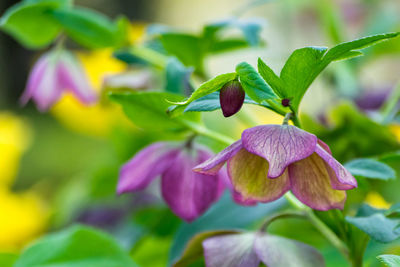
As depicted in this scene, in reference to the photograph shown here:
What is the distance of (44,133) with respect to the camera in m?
1.92

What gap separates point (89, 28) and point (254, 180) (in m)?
0.25

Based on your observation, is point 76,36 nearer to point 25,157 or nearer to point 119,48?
point 119,48

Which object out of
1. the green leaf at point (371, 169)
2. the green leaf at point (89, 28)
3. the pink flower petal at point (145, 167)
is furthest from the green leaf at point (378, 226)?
the green leaf at point (89, 28)

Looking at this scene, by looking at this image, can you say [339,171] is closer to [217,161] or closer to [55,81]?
[217,161]

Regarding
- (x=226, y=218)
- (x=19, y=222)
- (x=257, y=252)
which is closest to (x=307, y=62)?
(x=257, y=252)

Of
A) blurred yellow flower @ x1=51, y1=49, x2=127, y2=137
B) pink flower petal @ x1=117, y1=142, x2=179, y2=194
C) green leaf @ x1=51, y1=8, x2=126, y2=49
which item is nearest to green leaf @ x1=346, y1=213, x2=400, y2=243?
pink flower petal @ x1=117, y1=142, x2=179, y2=194

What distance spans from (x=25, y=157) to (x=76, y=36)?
1358 millimetres

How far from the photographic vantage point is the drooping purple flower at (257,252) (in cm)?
30

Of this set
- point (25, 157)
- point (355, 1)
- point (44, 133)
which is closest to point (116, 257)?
point (355, 1)

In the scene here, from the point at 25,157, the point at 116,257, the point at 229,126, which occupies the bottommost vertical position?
the point at 25,157

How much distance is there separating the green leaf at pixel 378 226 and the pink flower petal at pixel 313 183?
3 cm

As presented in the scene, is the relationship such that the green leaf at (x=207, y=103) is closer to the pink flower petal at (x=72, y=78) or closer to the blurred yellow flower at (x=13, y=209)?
the pink flower petal at (x=72, y=78)

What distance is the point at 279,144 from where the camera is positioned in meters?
0.25

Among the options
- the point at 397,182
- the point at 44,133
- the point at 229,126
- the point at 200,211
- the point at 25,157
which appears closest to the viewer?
the point at 200,211
